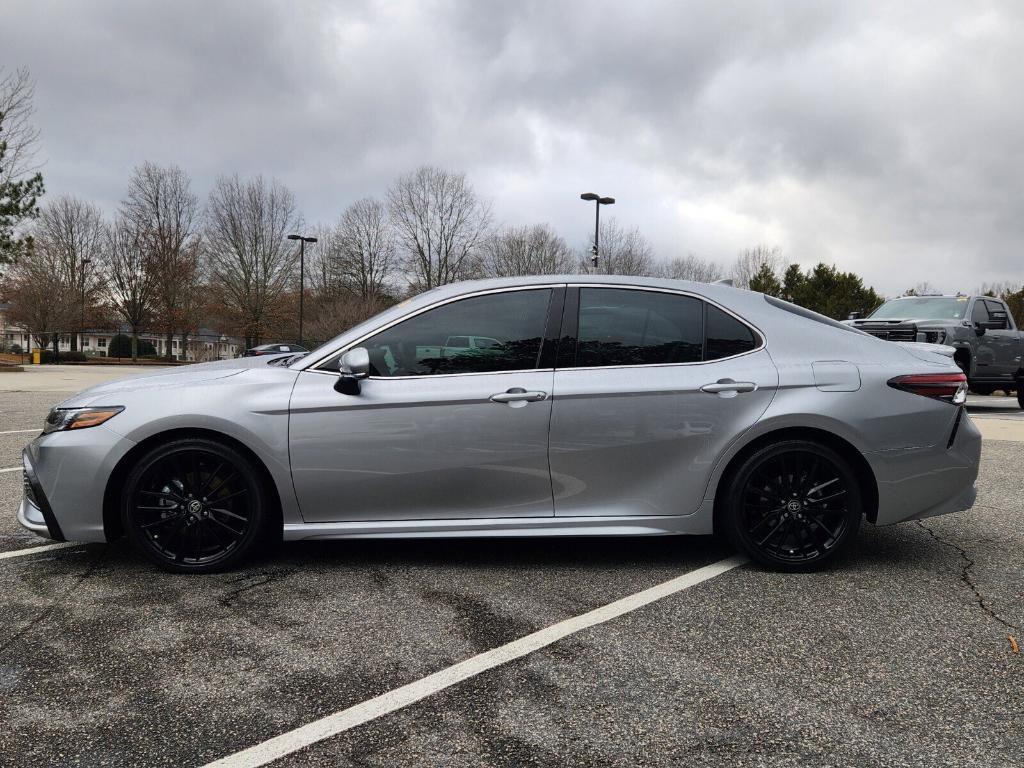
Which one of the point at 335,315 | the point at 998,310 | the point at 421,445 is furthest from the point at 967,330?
the point at 335,315

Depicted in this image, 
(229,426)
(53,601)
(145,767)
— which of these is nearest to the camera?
(145,767)

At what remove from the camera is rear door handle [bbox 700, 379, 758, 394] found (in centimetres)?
378

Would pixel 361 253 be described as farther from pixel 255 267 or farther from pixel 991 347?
pixel 991 347

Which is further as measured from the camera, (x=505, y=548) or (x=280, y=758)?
(x=505, y=548)

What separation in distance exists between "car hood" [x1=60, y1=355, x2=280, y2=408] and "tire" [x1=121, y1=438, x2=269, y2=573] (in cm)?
33

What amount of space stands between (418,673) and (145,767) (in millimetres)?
919

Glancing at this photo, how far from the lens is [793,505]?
382 cm

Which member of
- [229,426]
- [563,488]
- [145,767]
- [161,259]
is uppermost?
[161,259]

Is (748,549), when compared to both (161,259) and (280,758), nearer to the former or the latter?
(280,758)

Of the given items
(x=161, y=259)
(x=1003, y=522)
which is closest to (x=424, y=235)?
(x=161, y=259)

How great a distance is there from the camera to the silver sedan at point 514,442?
145 inches

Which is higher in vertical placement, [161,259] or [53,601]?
[161,259]

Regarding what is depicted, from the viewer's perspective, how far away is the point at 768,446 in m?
3.79

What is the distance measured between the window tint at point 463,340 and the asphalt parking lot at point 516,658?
Answer: 1078 millimetres
